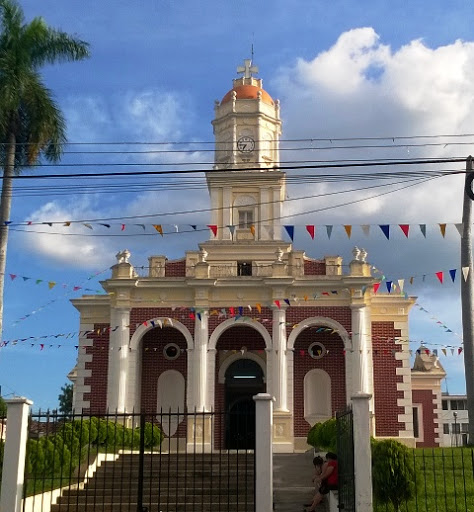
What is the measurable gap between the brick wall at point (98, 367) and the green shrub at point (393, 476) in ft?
59.2

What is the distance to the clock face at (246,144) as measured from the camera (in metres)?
34.2

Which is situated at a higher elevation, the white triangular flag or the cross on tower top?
the cross on tower top

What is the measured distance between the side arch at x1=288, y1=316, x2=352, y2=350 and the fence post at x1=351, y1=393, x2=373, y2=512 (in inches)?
651

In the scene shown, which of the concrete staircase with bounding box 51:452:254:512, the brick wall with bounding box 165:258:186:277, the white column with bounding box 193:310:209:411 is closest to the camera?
the concrete staircase with bounding box 51:452:254:512

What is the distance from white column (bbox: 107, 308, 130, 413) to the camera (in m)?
29.5

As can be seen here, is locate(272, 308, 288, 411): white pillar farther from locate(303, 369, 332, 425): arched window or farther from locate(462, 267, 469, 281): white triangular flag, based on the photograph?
locate(462, 267, 469, 281): white triangular flag

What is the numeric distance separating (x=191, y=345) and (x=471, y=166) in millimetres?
13948

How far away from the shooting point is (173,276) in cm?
3147

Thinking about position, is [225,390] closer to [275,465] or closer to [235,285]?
[235,285]

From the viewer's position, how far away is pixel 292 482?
20656 mm

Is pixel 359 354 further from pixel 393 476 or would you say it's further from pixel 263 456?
pixel 263 456

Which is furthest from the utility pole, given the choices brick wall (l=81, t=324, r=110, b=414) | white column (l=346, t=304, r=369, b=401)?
brick wall (l=81, t=324, r=110, b=414)

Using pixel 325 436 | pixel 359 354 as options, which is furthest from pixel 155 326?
pixel 325 436

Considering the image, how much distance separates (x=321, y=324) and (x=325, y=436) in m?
8.22
